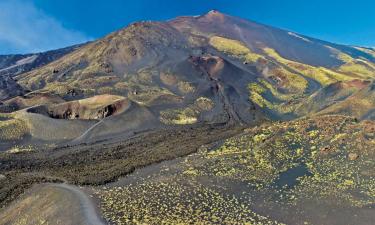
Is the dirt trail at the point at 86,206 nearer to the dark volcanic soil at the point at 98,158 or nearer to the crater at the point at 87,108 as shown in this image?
the dark volcanic soil at the point at 98,158

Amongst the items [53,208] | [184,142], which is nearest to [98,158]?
[184,142]

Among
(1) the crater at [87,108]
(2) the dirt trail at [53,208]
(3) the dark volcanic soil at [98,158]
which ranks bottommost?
(2) the dirt trail at [53,208]

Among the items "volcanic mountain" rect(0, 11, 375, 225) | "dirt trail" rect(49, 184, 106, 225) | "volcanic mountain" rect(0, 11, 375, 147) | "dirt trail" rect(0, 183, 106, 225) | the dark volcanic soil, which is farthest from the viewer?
"volcanic mountain" rect(0, 11, 375, 147)

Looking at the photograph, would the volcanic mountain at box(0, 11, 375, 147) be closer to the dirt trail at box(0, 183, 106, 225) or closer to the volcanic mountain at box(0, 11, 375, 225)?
the volcanic mountain at box(0, 11, 375, 225)

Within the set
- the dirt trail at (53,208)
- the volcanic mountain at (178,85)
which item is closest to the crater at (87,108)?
the volcanic mountain at (178,85)

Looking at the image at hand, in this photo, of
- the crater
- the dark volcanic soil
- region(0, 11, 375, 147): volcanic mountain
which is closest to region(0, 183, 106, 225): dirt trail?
the dark volcanic soil

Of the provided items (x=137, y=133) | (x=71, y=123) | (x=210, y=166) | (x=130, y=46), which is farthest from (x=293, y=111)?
(x=130, y=46)

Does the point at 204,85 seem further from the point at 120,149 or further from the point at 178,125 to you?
the point at 120,149

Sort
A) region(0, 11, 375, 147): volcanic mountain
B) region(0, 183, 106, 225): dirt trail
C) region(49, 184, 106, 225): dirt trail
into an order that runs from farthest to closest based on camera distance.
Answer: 1. region(0, 11, 375, 147): volcanic mountain
2. region(0, 183, 106, 225): dirt trail
3. region(49, 184, 106, 225): dirt trail
